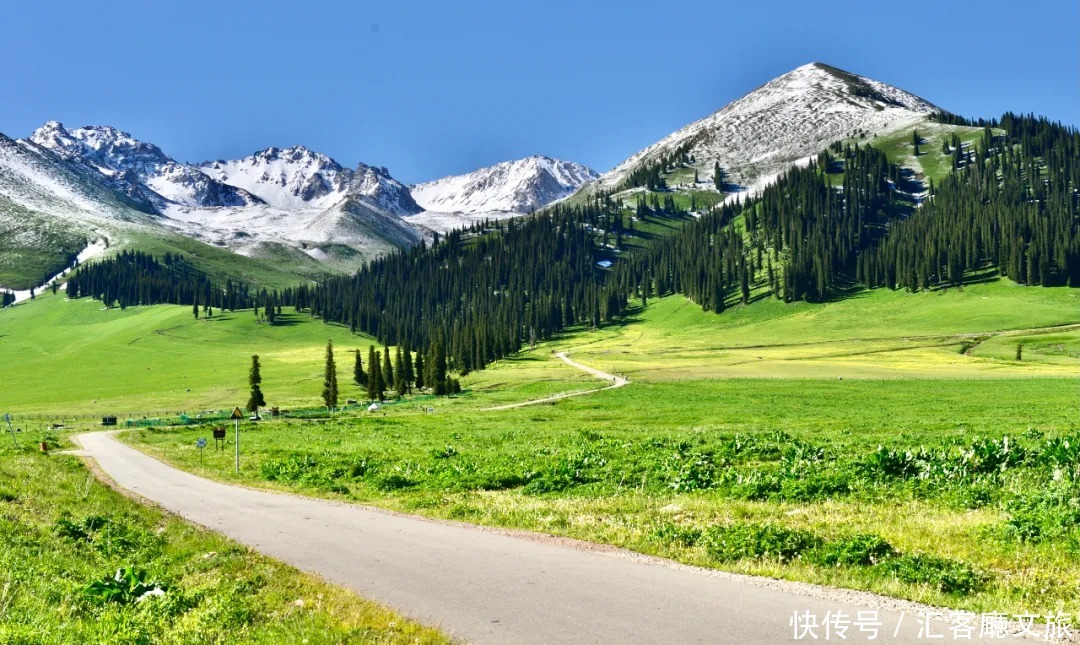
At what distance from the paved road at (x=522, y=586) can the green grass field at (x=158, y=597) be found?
36.3 inches

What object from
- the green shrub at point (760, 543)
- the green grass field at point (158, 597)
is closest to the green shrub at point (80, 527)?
the green grass field at point (158, 597)

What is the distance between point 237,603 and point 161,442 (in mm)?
53930

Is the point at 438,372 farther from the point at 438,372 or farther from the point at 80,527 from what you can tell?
the point at 80,527

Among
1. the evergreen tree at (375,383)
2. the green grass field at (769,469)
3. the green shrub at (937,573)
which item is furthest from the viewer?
the evergreen tree at (375,383)

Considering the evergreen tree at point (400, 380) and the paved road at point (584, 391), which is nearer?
the paved road at point (584, 391)

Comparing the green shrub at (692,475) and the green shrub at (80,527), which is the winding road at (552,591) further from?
the green shrub at (692,475)

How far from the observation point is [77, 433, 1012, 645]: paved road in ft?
35.7

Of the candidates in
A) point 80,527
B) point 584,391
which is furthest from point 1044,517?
point 584,391

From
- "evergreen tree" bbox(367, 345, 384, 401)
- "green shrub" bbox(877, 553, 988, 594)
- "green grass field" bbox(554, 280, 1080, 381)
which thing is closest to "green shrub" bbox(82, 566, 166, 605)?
"green shrub" bbox(877, 553, 988, 594)

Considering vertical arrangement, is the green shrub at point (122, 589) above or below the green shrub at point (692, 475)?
above

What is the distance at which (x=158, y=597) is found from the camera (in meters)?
12.3

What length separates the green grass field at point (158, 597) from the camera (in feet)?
35.3

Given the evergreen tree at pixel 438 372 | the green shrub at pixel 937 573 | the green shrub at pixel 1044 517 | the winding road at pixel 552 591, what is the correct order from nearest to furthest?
1. the winding road at pixel 552 591
2. the green shrub at pixel 937 573
3. the green shrub at pixel 1044 517
4. the evergreen tree at pixel 438 372

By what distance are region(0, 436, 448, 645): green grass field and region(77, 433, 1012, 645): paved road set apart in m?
0.92
